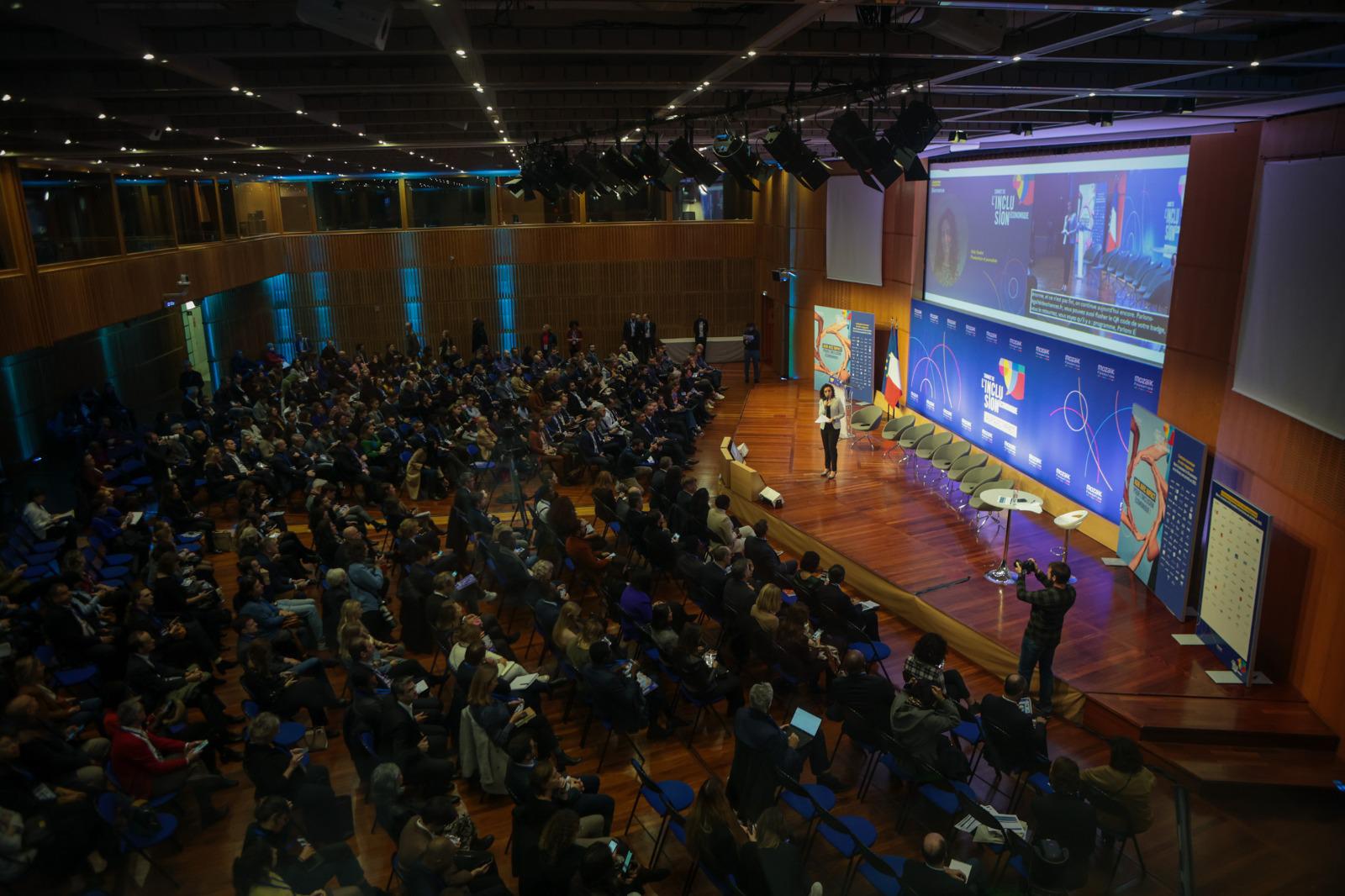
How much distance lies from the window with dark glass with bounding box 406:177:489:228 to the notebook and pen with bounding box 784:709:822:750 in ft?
66.1

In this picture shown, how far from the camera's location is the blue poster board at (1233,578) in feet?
22.3

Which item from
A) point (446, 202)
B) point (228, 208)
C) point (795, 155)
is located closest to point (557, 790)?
point (795, 155)

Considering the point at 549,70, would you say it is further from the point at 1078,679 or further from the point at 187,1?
the point at 1078,679

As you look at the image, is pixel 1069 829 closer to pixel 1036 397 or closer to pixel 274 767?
pixel 274 767

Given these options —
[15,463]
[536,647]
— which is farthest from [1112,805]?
[15,463]

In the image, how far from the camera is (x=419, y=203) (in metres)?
23.3

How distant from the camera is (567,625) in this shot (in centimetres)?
693

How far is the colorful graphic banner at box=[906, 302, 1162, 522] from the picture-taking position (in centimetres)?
964

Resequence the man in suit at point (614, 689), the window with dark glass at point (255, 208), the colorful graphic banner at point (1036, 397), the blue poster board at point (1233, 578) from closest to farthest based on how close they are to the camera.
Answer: the man in suit at point (614, 689), the blue poster board at point (1233, 578), the colorful graphic banner at point (1036, 397), the window with dark glass at point (255, 208)

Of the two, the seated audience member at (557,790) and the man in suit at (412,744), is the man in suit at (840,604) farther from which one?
the man in suit at (412,744)

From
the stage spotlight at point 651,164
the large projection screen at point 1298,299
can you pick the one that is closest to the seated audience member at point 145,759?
the stage spotlight at point 651,164

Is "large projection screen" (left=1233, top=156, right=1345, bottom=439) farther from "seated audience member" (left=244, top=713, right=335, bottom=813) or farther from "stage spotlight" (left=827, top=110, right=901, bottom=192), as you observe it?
"seated audience member" (left=244, top=713, right=335, bottom=813)

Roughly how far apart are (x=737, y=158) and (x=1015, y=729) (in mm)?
5394

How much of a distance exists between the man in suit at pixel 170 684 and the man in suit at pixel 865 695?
4.68 m
